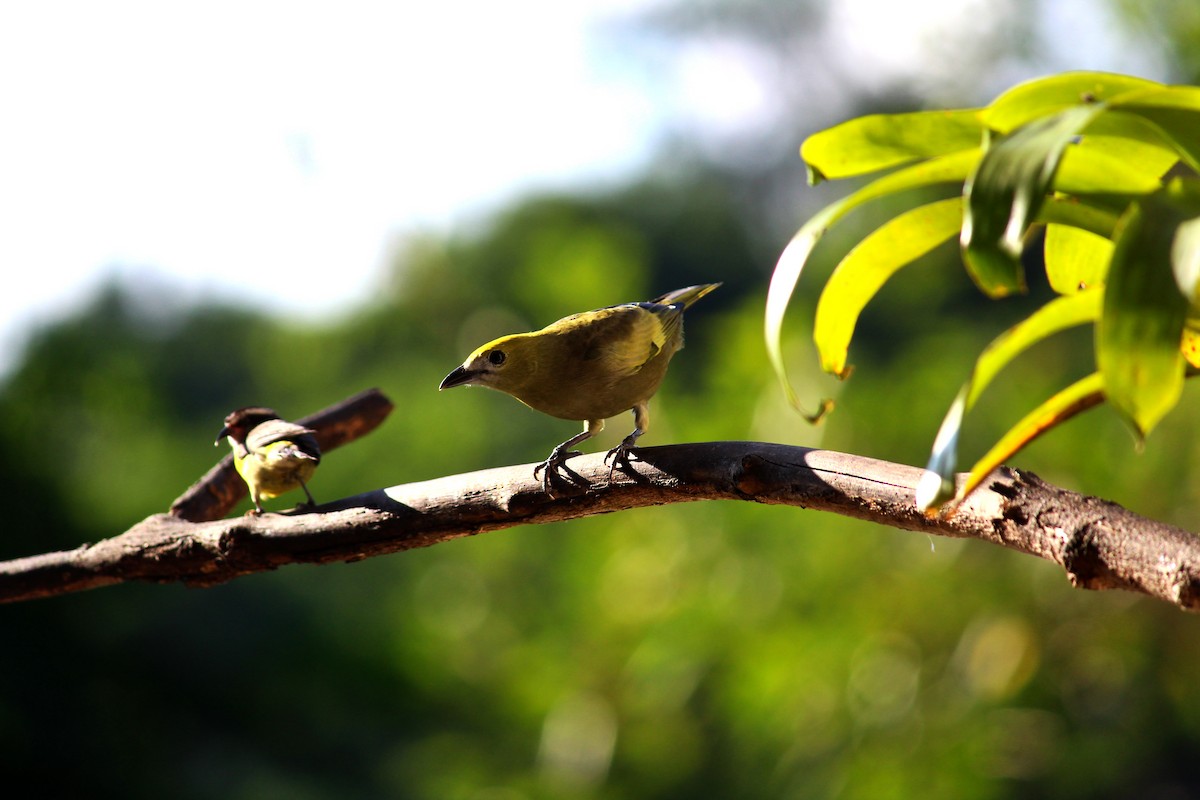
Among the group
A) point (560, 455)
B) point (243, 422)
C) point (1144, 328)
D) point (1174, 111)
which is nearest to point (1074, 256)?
point (1174, 111)

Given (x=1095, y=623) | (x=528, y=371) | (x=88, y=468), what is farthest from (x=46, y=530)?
(x=1095, y=623)

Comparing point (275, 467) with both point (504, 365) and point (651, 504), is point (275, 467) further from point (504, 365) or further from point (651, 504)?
point (651, 504)

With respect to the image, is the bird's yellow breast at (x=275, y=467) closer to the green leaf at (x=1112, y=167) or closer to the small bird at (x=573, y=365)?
the small bird at (x=573, y=365)

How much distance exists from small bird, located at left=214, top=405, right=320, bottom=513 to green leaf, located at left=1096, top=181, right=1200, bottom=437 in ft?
5.49

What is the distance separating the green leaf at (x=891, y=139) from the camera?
3.17ft

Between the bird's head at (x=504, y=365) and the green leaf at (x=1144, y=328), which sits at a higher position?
the green leaf at (x=1144, y=328)

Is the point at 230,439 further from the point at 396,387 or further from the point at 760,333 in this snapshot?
the point at 396,387

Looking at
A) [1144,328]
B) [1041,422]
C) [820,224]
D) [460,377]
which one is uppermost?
[820,224]

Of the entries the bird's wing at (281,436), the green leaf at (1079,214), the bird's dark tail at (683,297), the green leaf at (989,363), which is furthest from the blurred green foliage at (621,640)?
the green leaf at (989,363)

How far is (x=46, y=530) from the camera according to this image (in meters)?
5.37

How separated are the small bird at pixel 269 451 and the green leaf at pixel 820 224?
1.43m

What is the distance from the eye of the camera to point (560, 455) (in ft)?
6.04

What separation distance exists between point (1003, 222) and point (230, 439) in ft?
6.73

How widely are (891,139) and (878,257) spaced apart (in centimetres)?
11
